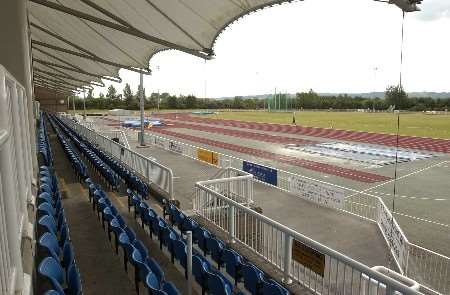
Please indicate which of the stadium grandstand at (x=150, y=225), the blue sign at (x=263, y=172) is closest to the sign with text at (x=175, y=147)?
the stadium grandstand at (x=150, y=225)

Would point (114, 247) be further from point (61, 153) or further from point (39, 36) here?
point (61, 153)

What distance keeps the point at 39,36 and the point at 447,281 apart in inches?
758

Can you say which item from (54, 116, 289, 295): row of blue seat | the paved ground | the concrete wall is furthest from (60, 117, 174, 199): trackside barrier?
→ the concrete wall

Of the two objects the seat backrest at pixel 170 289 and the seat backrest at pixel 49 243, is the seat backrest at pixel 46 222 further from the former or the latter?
the seat backrest at pixel 170 289

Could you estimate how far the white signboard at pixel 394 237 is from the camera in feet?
28.3

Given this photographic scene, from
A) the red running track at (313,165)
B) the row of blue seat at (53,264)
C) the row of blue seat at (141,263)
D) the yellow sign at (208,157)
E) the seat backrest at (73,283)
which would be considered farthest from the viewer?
the yellow sign at (208,157)

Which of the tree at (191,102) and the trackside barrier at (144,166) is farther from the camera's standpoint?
the tree at (191,102)

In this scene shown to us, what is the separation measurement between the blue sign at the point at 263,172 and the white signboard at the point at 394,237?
498cm

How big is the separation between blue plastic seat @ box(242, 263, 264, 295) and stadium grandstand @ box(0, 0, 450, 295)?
0.02 metres

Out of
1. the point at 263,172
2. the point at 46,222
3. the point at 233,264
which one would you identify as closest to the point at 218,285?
the point at 233,264

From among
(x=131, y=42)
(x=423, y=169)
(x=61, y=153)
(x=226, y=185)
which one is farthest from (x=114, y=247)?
(x=423, y=169)

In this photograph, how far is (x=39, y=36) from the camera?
18.4 m

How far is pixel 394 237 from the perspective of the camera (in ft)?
31.2

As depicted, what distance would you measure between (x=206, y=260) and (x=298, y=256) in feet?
5.46
